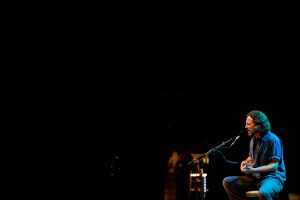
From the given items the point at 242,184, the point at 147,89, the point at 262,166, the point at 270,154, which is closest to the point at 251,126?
the point at 270,154

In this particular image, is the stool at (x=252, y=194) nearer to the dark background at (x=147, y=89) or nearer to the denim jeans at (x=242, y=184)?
the denim jeans at (x=242, y=184)

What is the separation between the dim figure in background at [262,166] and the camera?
370 centimetres

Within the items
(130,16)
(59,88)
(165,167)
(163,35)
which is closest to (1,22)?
(59,88)

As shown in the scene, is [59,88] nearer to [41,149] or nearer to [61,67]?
[61,67]

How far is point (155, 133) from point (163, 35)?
1.92m

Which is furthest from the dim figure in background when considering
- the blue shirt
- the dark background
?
the dark background

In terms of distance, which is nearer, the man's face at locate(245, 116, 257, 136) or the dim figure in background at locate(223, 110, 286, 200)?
the dim figure in background at locate(223, 110, 286, 200)

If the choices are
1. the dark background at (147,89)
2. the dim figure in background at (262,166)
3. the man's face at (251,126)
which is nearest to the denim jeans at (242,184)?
the dim figure in background at (262,166)

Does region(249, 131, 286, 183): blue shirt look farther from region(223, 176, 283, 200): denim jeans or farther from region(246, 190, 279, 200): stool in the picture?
region(246, 190, 279, 200): stool

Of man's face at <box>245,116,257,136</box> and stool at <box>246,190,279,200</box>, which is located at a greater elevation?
man's face at <box>245,116,257,136</box>

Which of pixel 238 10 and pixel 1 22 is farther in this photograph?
pixel 1 22

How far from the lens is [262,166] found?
12.5 feet

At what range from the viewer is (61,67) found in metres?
6.36

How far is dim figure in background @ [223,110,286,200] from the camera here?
370cm
